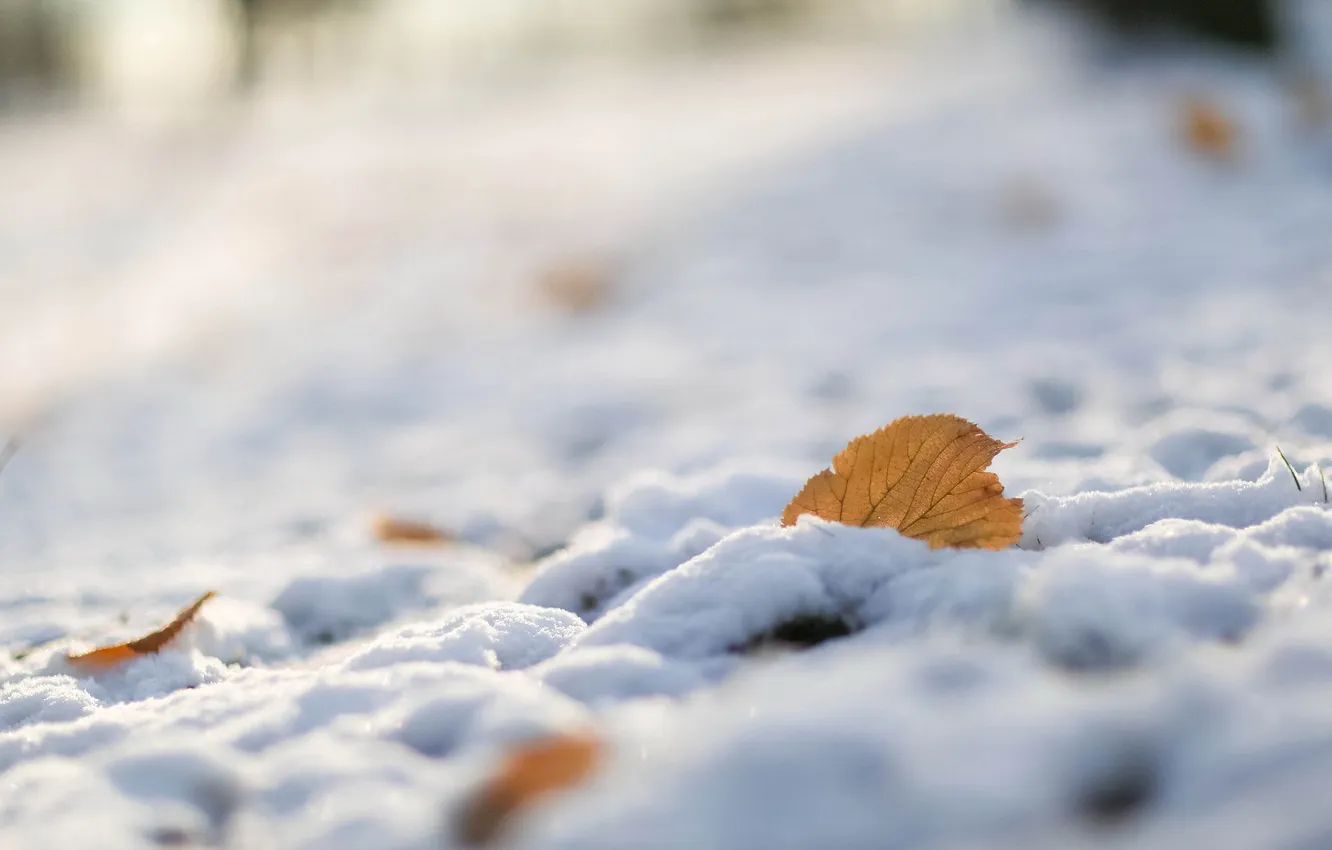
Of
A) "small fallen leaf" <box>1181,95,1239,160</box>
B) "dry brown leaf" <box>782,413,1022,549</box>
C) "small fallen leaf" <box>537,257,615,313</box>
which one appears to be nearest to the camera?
"dry brown leaf" <box>782,413,1022,549</box>

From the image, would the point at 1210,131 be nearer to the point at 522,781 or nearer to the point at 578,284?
the point at 578,284

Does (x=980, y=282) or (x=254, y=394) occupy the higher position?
(x=980, y=282)

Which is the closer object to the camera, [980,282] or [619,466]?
[619,466]

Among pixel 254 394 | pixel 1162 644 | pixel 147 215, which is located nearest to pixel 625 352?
pixel 254 394

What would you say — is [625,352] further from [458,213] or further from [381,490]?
[458,213]

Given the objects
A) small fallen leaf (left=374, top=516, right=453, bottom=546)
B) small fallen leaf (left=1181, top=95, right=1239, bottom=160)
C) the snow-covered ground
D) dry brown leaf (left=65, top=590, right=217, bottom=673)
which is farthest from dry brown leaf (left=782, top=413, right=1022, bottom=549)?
small fallen leaf (left=1181, top=95, right=1239, bottom=160)

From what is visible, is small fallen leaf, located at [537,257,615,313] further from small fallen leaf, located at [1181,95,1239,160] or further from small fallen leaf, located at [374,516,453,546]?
small fallen leaf, located at [1181,95,1239,160]
